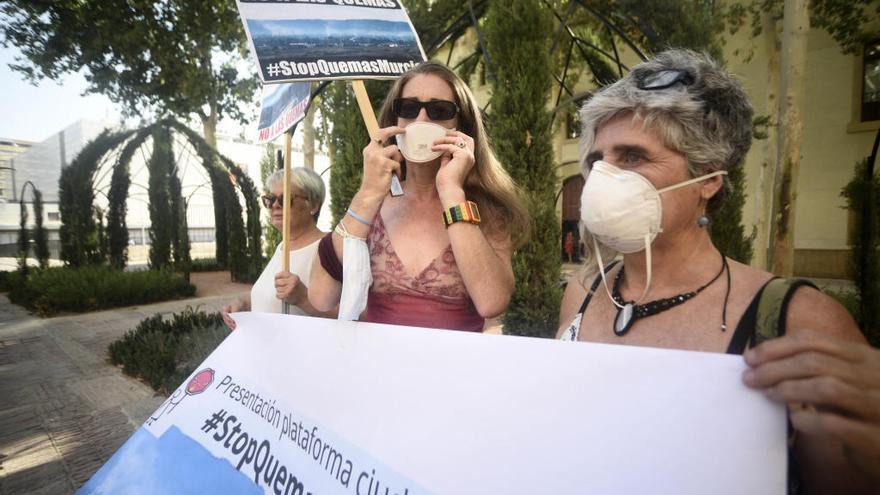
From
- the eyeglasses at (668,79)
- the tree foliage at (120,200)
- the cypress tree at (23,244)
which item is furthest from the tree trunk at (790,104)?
the cypress tree at (23,244)

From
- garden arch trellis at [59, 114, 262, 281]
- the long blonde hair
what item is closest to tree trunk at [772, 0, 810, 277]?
the long blonde hair

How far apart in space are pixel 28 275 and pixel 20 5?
787 centimetres

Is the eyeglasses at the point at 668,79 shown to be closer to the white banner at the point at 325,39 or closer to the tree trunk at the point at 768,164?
the white banner at the point at 325,39

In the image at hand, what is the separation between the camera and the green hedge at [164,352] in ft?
15.5

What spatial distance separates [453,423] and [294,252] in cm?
198

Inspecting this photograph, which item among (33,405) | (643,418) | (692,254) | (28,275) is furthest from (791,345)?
(28,275)

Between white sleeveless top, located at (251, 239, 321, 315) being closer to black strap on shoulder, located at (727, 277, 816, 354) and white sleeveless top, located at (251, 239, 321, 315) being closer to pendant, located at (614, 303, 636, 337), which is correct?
pendant, located at (614, 303, 636, 337)

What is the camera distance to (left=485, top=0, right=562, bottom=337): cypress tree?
5.35 m

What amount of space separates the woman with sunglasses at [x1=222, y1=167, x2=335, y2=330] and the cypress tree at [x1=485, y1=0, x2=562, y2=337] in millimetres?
A: 2905

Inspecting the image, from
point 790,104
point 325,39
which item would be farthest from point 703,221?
point 790,104

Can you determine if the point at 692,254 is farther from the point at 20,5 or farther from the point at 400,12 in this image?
the point at 20,5

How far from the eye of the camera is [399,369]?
1.12 metres

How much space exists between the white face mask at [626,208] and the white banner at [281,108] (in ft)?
4.40

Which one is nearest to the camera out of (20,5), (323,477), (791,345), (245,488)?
(791,345)
